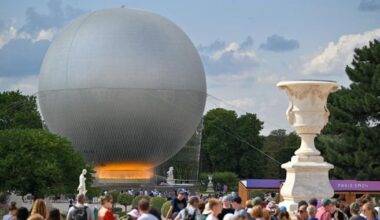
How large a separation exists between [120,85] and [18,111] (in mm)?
18863

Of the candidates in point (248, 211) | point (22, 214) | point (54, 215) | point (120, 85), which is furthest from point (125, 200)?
point (54, 215)

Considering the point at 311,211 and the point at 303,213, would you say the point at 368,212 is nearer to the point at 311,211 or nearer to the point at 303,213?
the point at 311,211

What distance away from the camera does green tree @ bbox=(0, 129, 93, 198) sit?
4175 centimetres

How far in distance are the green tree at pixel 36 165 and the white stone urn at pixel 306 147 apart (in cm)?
2279

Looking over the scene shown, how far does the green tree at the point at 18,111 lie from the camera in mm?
82062

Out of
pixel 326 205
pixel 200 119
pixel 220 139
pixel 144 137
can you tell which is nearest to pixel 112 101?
pixel 144 137

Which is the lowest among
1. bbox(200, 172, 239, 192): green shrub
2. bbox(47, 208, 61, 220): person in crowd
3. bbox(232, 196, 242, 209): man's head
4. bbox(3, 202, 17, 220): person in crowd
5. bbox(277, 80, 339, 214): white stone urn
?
bbox(47, 208, 61, 220): person in crowd

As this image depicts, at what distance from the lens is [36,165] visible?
4191 centimetres

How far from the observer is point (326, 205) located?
14805 mm

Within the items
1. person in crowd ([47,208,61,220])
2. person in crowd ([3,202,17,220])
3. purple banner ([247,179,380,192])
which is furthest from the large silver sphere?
person in crowd ([47,208,61,220])

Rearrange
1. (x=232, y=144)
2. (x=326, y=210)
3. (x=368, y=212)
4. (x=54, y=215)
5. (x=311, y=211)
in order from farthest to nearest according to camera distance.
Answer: (x=232, y=144)
(x=326, y=210)
(x=311, y=211)
(x=368, y=212)
(x=54, y=215)

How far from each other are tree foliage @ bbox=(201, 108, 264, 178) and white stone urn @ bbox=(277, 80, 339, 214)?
230 feet

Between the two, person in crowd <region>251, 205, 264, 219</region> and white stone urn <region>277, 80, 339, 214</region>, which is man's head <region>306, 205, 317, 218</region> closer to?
person in crowd <region>251, 205, 264, 219</region>

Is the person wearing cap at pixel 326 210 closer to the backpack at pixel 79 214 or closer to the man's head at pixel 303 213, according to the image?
the man's head at pixel 303 213
